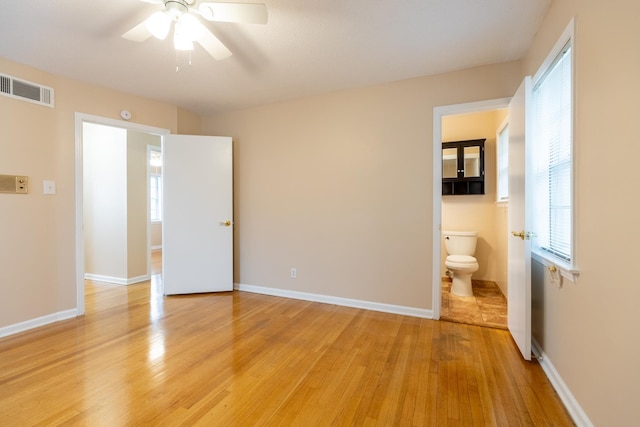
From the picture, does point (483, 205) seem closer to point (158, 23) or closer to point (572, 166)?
point (572, 166)

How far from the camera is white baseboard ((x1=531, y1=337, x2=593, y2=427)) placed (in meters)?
1.43

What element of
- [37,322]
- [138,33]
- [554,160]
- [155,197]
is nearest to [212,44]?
[138,33]

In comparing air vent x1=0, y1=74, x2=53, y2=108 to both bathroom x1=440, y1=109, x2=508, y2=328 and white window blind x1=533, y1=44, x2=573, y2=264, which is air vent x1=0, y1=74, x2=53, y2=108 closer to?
white window blind x1=533, y1=44, x2=573, y2=264

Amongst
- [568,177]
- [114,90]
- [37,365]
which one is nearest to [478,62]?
[568,177]

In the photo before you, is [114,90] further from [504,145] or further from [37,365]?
[504,145]

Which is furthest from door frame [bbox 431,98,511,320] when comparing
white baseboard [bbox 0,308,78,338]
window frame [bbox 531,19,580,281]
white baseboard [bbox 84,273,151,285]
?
white baseboard [bbox 84,273,151,285]

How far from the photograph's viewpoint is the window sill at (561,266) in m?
1.53

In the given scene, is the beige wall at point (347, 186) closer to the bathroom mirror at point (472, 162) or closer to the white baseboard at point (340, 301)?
the white baseboard at point (340, 301)

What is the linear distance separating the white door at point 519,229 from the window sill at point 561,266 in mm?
100

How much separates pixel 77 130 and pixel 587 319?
4.28 m

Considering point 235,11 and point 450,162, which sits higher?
point 235,11

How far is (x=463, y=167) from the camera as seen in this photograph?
3.98m

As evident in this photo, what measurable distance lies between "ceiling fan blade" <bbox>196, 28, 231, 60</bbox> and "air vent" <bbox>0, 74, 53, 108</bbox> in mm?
1911

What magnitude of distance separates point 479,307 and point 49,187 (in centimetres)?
452
